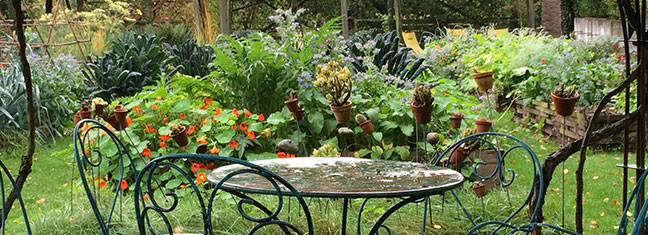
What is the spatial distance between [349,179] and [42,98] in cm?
526

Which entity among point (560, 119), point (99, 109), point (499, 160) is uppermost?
point (99, 109)

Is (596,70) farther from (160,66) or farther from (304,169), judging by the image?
(304,169)

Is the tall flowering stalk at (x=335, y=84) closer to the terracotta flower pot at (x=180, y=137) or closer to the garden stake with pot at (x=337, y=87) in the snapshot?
the garden stake with pot at (x=337, y=87)

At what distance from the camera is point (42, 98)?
688cm

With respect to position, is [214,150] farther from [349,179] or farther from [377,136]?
[349,179]

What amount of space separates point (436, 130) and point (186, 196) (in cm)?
176

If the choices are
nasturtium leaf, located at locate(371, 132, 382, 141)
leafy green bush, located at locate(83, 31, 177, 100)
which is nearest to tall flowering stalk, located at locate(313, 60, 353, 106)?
nasturtium leaf, located at locate(371, 132, 382, 141)

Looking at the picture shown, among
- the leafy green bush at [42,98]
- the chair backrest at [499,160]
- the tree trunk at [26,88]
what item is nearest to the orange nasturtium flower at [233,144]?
the chair backrest at [499,160]

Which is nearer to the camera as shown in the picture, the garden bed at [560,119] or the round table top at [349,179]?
the round table top at [349,179]

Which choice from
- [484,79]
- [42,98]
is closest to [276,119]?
[484,79]

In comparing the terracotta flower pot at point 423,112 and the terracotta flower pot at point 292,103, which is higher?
the terracotta flower pot at point 292,103

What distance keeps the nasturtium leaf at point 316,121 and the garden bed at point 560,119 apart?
1886 millimetres

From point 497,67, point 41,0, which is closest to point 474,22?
point 41,0

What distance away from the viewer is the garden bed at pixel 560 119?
18.6ft
